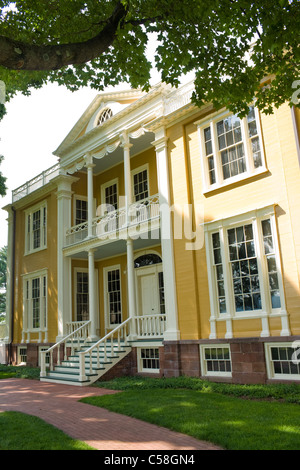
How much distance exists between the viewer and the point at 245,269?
446 inches

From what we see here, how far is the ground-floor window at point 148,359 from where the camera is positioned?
45.1 ft

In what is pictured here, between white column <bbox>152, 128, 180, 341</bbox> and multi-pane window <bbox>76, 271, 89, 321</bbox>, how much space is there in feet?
23.4

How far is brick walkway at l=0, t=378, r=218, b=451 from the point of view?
608cm

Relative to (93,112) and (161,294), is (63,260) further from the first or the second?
(93,112)

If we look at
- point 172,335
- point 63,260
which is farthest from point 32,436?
point 63,260

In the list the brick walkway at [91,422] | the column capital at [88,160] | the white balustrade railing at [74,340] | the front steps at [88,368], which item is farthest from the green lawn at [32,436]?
the column capital at [88,160]

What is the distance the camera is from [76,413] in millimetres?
8594

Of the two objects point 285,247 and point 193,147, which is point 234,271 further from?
point 193,147

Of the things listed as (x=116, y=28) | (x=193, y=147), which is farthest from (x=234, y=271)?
(x=116, y=28)

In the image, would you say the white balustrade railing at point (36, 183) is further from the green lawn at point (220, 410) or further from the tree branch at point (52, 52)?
the tree branch at point (52, 52)

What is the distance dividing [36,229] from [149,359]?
35.3 feet

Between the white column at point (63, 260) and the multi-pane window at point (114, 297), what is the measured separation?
1797 millimetres

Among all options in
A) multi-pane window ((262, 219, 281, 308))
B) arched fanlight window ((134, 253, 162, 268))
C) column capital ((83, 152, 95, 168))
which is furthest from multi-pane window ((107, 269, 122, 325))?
multi-pane window ((262, 219, 281, 308))
